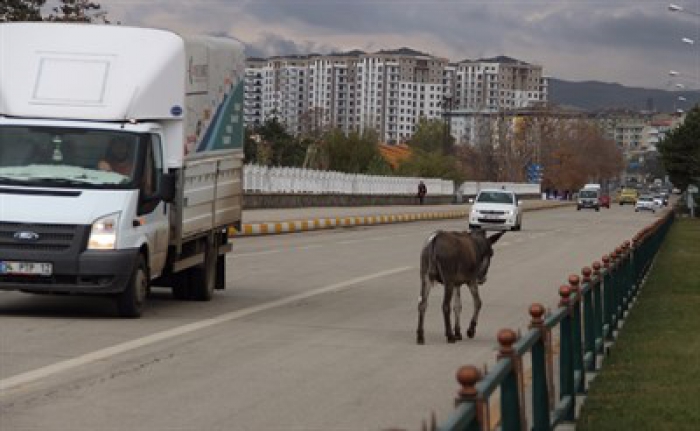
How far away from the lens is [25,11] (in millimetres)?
44062

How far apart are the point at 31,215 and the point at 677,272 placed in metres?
16.0

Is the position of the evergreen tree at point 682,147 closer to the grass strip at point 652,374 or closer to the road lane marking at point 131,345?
the grass strip at point 652,374

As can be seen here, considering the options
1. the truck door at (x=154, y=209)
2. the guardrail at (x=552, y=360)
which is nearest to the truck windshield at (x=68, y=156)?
the truck door at (x=154, y=209)

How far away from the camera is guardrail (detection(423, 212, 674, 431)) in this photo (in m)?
4.85

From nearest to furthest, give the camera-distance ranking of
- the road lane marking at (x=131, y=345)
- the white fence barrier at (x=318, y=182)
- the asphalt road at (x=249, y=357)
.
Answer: the asphalt road at (x=249, y=357) → the road lane marking at (x=131, y=345) → the white fence barrier at (x=318, y=182)

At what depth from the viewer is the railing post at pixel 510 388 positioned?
19.3 feet

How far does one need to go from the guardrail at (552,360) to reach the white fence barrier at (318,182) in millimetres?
37621

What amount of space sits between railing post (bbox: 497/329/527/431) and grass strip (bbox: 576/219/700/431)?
2747 millimetres

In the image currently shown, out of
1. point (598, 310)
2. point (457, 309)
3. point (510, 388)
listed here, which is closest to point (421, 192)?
point (457, 309)

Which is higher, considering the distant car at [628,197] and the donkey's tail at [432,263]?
the donkey's tail at [432,263]

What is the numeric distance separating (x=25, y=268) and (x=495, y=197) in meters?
41.2

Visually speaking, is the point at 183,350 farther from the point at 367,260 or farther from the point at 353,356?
the point at 367,260

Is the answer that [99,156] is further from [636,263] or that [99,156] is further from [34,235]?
[636,263]

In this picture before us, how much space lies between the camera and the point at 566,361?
30.1 ft
